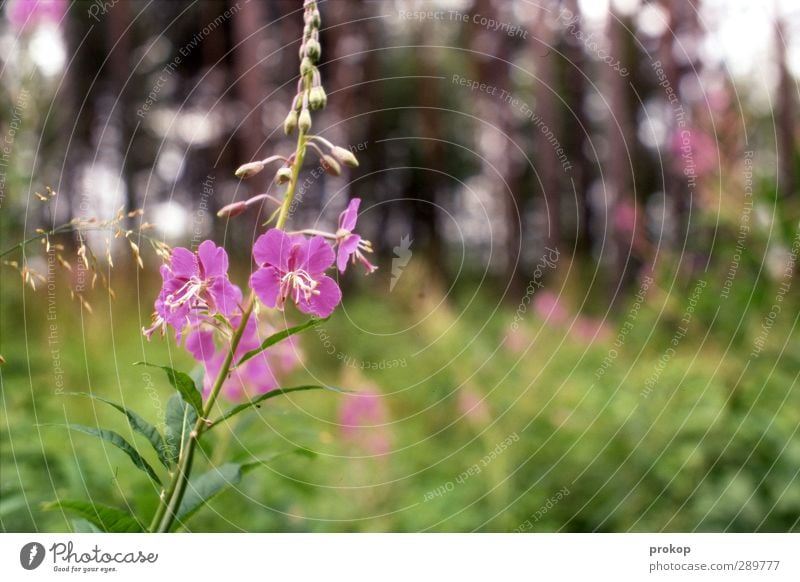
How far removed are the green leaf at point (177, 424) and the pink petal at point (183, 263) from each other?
14 centimetres

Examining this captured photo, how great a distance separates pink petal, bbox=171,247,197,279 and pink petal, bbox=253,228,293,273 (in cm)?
8

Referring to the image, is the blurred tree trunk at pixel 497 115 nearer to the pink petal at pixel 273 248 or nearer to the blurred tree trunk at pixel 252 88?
the blurred tree trunk at pixel 252 88

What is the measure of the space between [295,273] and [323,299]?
0.13ft

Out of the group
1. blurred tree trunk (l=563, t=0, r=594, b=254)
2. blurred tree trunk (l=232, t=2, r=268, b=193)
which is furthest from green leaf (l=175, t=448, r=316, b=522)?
blurred tree trunk (l=563, t=0, r=594, b=254)

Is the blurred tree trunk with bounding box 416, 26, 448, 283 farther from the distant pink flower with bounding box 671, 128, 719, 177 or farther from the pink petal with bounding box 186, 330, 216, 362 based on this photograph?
the pink petal with bounding box 186, 330, 216, 362

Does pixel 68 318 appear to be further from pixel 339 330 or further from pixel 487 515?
pixel 339 330

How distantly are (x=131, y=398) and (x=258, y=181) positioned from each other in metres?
1.95

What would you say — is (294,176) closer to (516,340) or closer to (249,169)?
(249,169)

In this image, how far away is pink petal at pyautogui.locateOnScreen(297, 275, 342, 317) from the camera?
2.69 ft

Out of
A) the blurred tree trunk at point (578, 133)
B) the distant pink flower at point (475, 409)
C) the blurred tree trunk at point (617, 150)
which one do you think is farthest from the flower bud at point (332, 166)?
the blurred tree trunk at point (578, 133)

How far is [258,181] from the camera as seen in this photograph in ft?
13.9

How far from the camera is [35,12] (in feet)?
7.32

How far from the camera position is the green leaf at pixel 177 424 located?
0.85 m

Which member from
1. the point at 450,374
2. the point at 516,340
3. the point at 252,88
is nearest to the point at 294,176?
the point at 450,374
